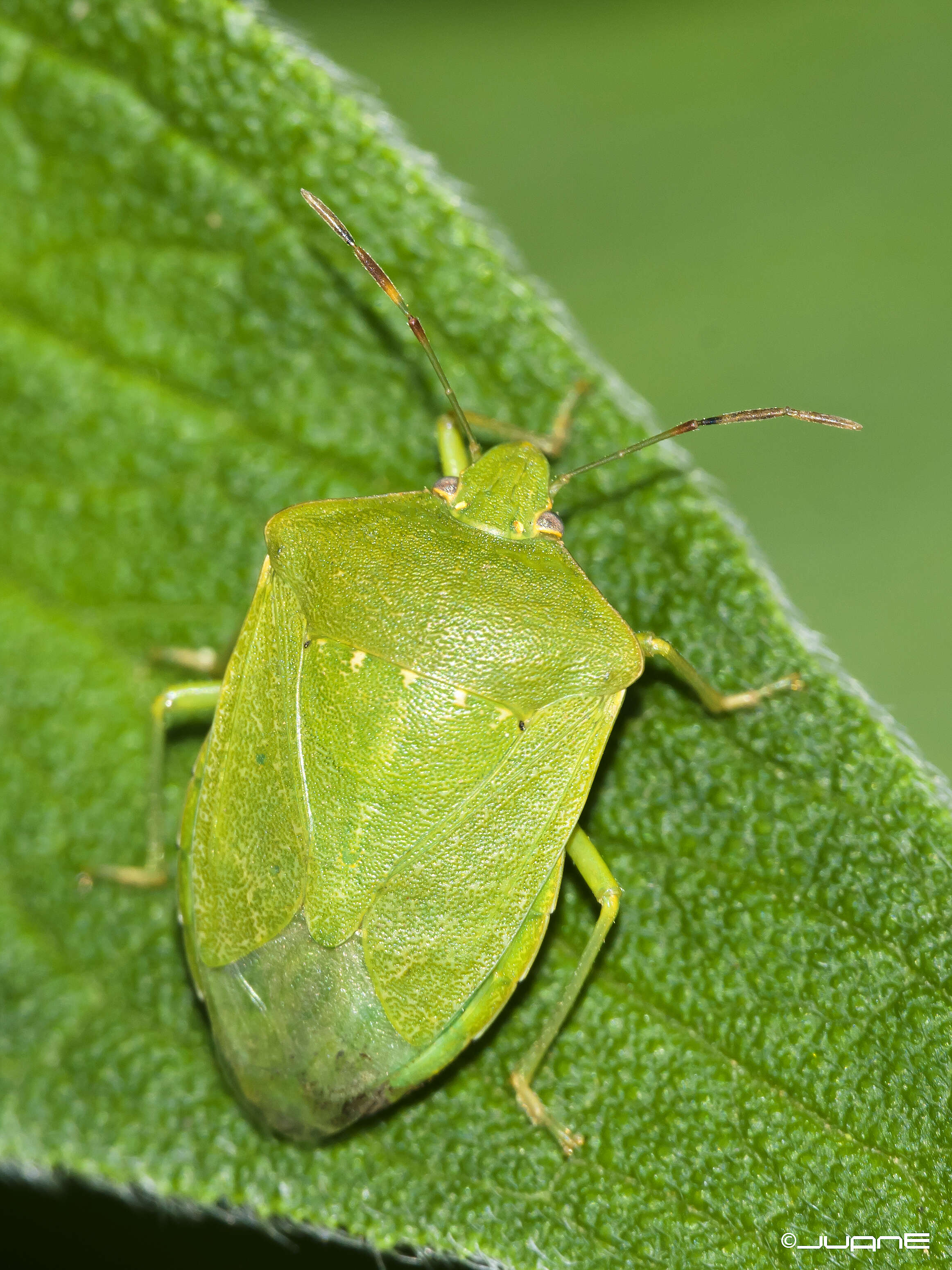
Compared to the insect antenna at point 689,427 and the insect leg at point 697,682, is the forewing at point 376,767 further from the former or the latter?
the insect antenna at point 689,427

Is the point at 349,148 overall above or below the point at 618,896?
above

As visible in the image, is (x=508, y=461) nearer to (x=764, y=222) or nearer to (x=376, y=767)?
(x=376, y=767)

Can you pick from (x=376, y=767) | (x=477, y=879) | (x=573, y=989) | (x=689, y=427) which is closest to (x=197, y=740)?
(x=376, y=767)

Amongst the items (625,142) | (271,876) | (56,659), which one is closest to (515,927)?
(271,876)

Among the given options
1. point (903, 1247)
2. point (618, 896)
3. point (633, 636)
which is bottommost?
point (903, 1247)

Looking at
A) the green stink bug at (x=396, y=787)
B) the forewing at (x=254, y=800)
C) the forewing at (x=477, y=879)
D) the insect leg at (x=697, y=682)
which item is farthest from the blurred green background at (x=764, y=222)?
the forewing at (x=254, y=800)

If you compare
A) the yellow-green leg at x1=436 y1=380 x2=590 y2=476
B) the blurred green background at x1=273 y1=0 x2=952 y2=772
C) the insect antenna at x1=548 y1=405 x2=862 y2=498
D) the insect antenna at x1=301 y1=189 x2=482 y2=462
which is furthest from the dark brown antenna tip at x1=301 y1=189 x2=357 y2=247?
the blurred green background at x1=273 y1=0 x2=952 y2=772

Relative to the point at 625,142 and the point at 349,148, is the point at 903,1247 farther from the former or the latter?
the point at 625,142
